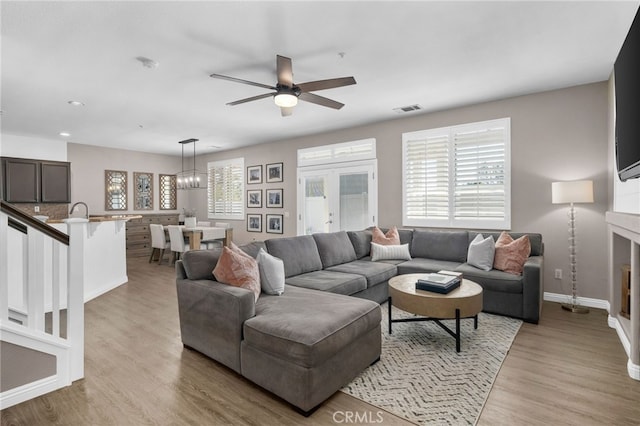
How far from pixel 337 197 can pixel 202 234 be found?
2.95 metres

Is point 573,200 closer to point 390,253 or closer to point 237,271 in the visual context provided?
point 390,253

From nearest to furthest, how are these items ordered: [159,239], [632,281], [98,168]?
[632,281] < [159,239] < [98,168]

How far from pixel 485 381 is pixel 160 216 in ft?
27.9

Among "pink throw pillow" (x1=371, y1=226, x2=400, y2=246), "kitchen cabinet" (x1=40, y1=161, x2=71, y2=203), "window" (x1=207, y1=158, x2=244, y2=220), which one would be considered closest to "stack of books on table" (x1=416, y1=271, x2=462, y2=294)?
"pink throw pillow" (x1=371, y1=226, x2=400, y2=246)

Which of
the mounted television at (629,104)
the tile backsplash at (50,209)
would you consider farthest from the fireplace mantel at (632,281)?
the tile backsplash at (50,209)

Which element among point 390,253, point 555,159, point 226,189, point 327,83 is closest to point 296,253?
point 390,253

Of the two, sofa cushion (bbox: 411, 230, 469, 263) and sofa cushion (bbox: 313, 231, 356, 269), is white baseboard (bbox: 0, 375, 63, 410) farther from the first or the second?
sofa cushion (bbox: 411, 230, 469, 263)

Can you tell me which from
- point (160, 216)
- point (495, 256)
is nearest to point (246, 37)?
point (495, 256)

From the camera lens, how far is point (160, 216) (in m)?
8.67

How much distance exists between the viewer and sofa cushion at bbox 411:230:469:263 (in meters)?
4.53

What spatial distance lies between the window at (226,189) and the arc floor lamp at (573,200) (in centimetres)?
653

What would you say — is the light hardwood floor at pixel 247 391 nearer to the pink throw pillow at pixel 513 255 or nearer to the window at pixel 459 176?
the pink throw pillow at pixel 513 255

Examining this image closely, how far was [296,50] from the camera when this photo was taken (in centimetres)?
304

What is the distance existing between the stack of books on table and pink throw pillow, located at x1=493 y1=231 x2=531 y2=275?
1077 mm
